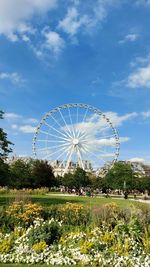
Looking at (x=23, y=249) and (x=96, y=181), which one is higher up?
(x=96, y=181)

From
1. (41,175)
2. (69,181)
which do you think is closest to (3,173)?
(41,175)

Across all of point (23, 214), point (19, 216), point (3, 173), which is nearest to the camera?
point (19, 216)

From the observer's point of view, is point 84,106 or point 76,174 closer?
point 84,106

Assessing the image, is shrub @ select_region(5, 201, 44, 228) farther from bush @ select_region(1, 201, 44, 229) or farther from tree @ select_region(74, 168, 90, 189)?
tree @ select_region(74, 168, 90, 189)

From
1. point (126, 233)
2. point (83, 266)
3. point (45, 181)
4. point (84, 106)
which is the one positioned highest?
point (84, 106)

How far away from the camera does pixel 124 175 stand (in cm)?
8106

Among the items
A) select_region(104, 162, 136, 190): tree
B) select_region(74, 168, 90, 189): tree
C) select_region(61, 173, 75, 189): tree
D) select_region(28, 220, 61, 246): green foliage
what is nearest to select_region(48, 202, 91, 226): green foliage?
select_region(28, 220, 61, 246): green foliage

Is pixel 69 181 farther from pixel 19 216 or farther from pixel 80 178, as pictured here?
pixel 19 216

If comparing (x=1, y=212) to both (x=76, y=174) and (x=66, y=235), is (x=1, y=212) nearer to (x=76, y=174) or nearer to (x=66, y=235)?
(x=66, y=235)

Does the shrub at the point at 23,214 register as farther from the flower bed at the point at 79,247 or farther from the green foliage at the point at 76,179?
the green foliage at the point at 76,179

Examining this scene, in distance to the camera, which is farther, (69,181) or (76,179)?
(69,181)

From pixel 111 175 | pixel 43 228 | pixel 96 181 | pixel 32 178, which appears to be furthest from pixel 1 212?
pixel 96 181

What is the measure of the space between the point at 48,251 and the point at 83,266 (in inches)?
51.6

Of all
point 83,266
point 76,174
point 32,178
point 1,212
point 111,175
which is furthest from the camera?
point 76,174
